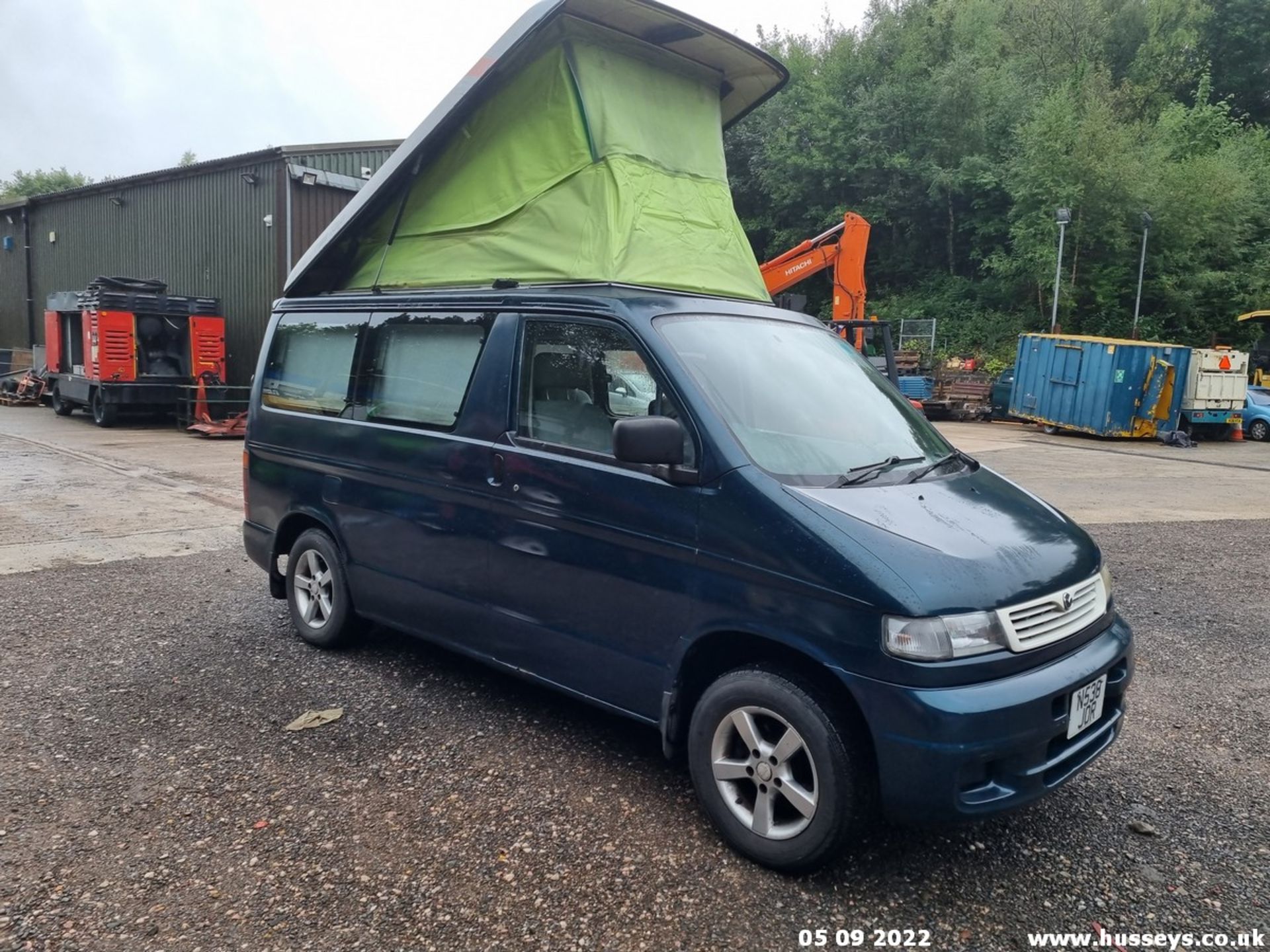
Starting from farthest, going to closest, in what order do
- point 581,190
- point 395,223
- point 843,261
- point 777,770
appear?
point 843,261, point 395,223, point 581,190, point 777,770

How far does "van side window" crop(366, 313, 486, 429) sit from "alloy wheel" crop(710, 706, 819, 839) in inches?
76.5

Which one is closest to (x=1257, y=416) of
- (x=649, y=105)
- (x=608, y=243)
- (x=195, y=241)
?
(x=649, y=105)

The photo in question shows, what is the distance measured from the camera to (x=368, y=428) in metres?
4.55

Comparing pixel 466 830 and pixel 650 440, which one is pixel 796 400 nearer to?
pixel 650 440

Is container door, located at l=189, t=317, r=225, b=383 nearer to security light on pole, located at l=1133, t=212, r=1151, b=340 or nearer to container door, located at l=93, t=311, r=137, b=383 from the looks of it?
container door, located at l=93, t=311, r=137, b=383

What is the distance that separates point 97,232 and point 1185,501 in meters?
26.4

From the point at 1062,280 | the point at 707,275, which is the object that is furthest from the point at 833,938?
the point at 1062,280

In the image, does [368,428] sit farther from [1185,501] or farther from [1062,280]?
[1062,280]

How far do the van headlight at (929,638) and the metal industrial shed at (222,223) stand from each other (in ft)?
59.6

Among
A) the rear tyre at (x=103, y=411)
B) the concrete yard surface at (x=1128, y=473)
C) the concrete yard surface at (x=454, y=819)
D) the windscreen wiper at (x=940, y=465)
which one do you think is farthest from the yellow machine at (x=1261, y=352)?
the rear tyre at (x=103, y=411)

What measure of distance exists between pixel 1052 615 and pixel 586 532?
5.53 feet

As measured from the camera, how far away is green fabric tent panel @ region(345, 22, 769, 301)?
439 centimetres

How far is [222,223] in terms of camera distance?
66.1 ft

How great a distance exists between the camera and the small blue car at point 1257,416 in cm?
2203
